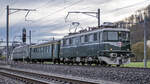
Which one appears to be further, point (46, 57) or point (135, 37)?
point (135, 37)

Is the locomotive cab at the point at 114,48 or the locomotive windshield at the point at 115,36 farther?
the locomotive windshield at the point at 115,36

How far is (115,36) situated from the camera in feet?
79.8

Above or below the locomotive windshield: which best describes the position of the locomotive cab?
below

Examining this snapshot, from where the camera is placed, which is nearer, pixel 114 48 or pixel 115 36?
pixel 114 48

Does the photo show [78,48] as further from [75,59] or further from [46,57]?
[46,57]

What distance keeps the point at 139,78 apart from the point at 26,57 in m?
39.7

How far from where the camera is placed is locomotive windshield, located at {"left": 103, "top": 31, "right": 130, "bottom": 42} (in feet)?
78.1

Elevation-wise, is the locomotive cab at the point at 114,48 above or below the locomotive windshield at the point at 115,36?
below

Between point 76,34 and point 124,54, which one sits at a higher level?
point 76,34

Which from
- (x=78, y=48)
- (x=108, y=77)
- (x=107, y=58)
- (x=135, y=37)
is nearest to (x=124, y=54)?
(x=107, y=58)

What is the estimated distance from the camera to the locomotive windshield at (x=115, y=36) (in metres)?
23.8

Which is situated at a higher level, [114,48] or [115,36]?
[115,36]

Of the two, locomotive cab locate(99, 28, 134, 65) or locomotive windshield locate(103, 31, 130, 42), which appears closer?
locomotive cab locate(99, 28, 134, 65)

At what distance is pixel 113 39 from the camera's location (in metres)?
24.2
